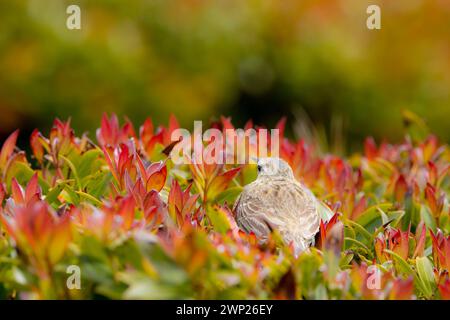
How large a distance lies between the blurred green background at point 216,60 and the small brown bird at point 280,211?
5.53m

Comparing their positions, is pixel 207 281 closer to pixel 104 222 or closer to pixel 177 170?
pixel 104 222

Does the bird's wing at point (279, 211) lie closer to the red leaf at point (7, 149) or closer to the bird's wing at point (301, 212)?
the bird's wing at point (301, 212)

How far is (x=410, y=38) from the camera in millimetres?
8953

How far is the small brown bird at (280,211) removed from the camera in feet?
10.1

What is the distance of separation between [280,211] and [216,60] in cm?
614

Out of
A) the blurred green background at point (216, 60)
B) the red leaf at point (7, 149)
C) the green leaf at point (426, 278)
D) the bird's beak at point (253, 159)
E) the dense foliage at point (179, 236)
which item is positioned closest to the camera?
the dense foliage at point (179, 236)

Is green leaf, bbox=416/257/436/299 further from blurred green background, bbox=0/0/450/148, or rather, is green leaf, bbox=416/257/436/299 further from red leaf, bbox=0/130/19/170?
blurred green background, bbox=0/0/450/148

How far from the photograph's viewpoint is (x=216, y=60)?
9.13m

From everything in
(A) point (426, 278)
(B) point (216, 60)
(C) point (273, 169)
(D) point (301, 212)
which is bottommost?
(A) point (426, 278)

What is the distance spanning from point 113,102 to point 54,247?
649 centimetres

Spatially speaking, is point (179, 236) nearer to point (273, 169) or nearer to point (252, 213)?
point (252, 213)

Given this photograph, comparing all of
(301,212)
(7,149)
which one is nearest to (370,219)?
(301,212)

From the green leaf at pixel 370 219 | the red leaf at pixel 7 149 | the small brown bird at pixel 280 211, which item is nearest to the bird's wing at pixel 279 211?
the small brown bird at pixel 280 211

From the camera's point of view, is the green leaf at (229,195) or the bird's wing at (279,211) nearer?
the bird's wing at (279,211)
